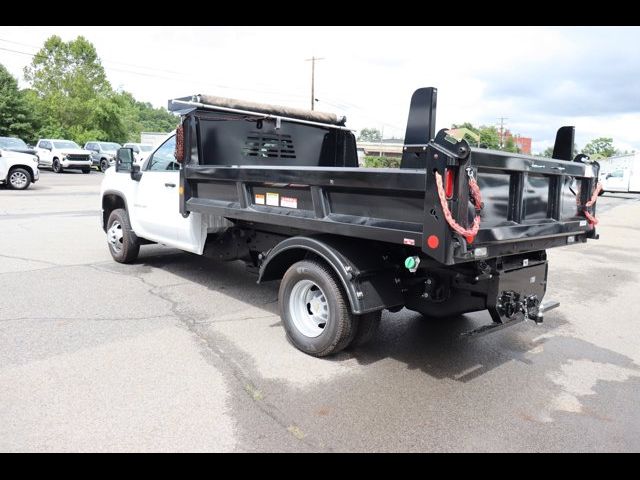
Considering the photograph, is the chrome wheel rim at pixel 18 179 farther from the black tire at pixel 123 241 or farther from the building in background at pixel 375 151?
the black tire at pixel 123 241

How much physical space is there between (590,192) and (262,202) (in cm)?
292

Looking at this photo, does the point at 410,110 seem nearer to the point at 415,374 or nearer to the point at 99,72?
the point at 415,374

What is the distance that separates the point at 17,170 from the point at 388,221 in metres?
18.5

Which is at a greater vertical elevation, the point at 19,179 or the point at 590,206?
the point at 590,206

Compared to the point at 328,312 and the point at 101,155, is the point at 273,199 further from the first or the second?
the point at 101,155

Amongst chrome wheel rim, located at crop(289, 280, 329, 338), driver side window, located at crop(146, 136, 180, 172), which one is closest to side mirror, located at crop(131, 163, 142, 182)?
driver side window, located at crop(146, 136, 180, 172)

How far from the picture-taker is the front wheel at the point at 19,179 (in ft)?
60.6

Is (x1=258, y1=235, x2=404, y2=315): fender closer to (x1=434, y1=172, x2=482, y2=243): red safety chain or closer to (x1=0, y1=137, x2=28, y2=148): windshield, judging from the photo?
(x1=434, y1=172, x2=482, y2=243): red safety chain

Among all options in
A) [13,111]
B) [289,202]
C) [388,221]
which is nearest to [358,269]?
[388,221]

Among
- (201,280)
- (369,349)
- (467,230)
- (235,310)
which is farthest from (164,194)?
(467,230)

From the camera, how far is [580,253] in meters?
10.5

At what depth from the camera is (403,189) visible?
11.7ft

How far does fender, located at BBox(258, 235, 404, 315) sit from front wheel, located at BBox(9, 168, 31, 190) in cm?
1751

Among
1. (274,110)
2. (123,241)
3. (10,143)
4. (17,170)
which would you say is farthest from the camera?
(10,143)
